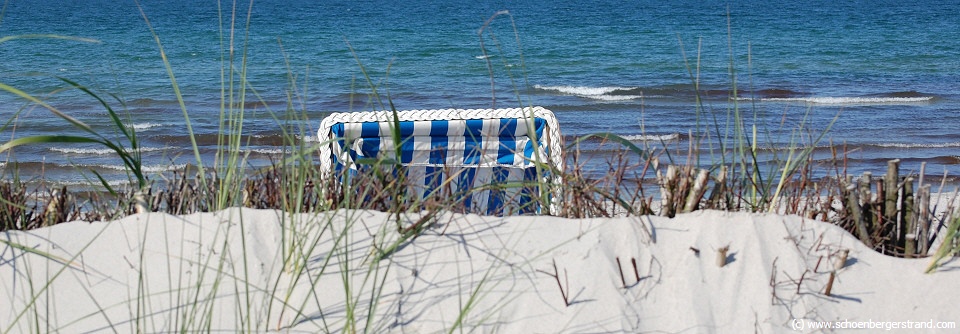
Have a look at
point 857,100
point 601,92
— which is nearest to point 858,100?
point 857,100

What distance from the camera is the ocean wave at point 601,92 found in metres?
11.8

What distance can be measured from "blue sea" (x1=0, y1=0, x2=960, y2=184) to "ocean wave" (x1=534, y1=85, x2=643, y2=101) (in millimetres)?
54

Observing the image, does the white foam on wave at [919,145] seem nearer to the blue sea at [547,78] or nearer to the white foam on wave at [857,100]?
the blue sea at [547,78]

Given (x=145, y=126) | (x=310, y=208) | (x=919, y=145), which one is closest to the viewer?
(x=310, y=208)

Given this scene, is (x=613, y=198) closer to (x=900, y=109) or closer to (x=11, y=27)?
(x=900, y=109)

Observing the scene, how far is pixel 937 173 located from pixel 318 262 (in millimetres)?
5538

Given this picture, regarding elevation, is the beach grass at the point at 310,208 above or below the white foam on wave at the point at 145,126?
above

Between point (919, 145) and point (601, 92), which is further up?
point (601, 92)

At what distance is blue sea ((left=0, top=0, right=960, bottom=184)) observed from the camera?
689 cm

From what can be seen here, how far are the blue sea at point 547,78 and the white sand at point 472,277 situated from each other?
1.02ft

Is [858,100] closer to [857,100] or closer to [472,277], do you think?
[857,100]

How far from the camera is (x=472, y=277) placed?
6.79ft

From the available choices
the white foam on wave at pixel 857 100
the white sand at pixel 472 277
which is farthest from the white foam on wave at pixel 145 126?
the white sand at pixel 472 277

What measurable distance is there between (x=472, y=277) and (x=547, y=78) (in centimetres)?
1235
